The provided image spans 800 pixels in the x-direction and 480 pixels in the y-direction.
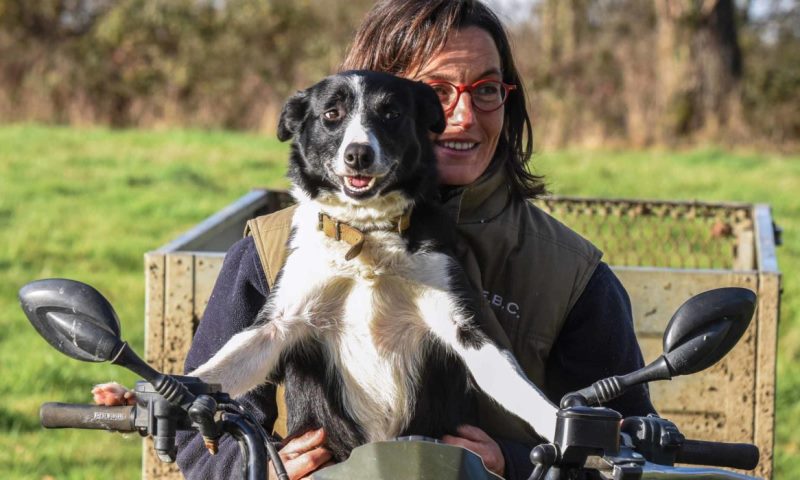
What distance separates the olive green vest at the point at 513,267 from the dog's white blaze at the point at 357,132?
34 cm

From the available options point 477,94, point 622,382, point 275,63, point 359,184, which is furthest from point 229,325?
point 275,63

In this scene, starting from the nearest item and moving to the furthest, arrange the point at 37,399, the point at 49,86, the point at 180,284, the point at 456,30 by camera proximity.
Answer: the point at 456,30
the point at 180,284
the point at 37,399
the point at 49,86

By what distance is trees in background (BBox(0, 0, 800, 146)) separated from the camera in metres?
17.3

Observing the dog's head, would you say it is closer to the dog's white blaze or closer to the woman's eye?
the dog's white blaze

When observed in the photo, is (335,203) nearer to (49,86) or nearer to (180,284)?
(180,284)

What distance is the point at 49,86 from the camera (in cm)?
1909

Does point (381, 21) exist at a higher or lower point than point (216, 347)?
higher

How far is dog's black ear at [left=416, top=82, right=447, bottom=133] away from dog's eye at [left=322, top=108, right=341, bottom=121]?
0.65 ft

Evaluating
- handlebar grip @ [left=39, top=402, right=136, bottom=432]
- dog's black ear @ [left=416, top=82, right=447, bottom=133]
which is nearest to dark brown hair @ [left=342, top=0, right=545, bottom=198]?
dog's black ear @ [left=416, top=82, right=447, bottom=133]

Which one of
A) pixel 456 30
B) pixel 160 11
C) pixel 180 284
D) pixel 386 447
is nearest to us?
pixel 386 447

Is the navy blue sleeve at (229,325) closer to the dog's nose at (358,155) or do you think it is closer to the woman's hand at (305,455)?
the woman's hand at (305,455)

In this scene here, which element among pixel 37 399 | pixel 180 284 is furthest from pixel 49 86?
pixel 180 284

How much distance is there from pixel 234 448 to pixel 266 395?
28 cm

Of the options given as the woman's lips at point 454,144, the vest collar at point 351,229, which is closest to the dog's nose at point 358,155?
the vest collar at point 351,229
